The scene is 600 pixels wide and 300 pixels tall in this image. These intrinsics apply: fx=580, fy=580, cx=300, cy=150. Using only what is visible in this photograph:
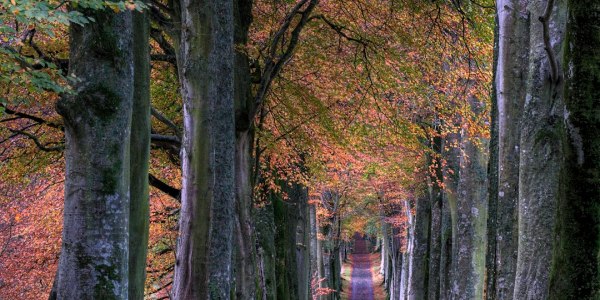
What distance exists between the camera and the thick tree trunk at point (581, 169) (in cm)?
335

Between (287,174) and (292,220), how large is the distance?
4.05ft

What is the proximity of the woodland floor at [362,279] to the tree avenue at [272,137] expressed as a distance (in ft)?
84.8

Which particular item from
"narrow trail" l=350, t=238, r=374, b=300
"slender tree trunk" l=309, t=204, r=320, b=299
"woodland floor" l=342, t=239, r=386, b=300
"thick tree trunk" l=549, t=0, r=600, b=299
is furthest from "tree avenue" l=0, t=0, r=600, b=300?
"narrow trail" l=350, t=238, r=374, b=300

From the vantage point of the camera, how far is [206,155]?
6.37m

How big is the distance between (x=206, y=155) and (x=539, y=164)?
3.38 meters

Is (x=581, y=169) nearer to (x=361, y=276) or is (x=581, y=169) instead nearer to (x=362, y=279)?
(x=362, y=279)

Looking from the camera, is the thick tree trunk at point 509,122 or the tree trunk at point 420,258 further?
the tree trunk at point 420,258

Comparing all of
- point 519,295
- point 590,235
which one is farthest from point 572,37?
point 519,295

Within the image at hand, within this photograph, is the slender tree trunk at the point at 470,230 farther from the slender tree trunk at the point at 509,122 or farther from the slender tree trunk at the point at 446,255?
the slender tree trunk at the point at 509,122

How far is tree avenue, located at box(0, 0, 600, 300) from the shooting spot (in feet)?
16.5

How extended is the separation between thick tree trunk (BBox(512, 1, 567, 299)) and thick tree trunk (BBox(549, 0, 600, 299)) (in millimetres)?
1656

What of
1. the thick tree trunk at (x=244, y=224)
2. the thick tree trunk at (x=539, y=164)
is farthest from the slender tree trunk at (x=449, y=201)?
the thick tree trunk at (x=539, y=164)

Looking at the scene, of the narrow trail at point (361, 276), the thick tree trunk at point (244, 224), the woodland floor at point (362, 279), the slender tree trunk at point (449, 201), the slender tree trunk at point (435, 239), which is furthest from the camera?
the narrow trail at point (361, 276)

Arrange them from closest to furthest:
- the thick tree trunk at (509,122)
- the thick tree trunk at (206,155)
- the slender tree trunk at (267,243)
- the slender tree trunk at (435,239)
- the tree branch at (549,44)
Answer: the tree branch at (549,44) → the thick tree trunk at (206,155) → the thick tree trunk at (509,122) → the slender tree trunk at (267,243) → the slender tree trunk at (435,239)
